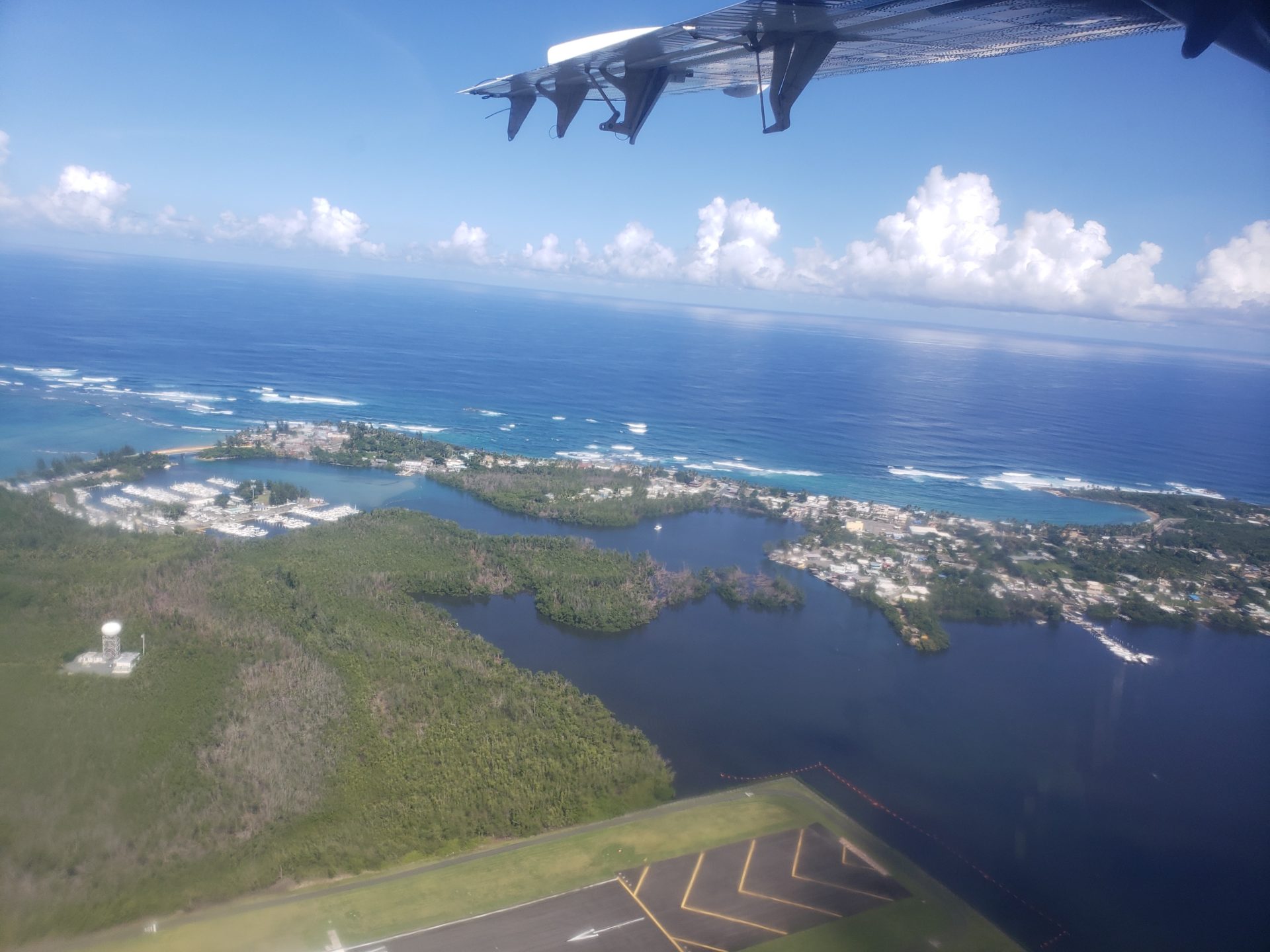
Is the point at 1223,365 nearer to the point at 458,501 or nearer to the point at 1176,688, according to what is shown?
the point at 1176,688

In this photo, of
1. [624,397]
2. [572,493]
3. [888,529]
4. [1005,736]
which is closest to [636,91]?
[1005,736]

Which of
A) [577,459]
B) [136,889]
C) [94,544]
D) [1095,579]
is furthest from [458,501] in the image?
[1095,579]

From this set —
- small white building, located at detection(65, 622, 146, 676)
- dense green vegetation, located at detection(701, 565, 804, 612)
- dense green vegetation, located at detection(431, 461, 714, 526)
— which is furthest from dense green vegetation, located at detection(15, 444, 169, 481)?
dense green vegetation, located at detection(701, 565, 804, 612)

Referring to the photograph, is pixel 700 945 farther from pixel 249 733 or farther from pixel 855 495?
pixel 855 495

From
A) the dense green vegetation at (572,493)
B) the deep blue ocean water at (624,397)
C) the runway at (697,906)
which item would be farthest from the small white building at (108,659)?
the deep blue ocean water at (624,397)

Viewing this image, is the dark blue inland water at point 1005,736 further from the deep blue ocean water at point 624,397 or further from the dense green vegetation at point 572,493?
the deep blue ocean water at point 624,397

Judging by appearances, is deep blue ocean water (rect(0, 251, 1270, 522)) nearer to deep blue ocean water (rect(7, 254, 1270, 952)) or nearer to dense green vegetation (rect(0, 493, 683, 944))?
deep blue ocean water (rect(7, 254, 1270, 952))

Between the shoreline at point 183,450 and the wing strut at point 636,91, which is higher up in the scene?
the wing strut at point 636,91
